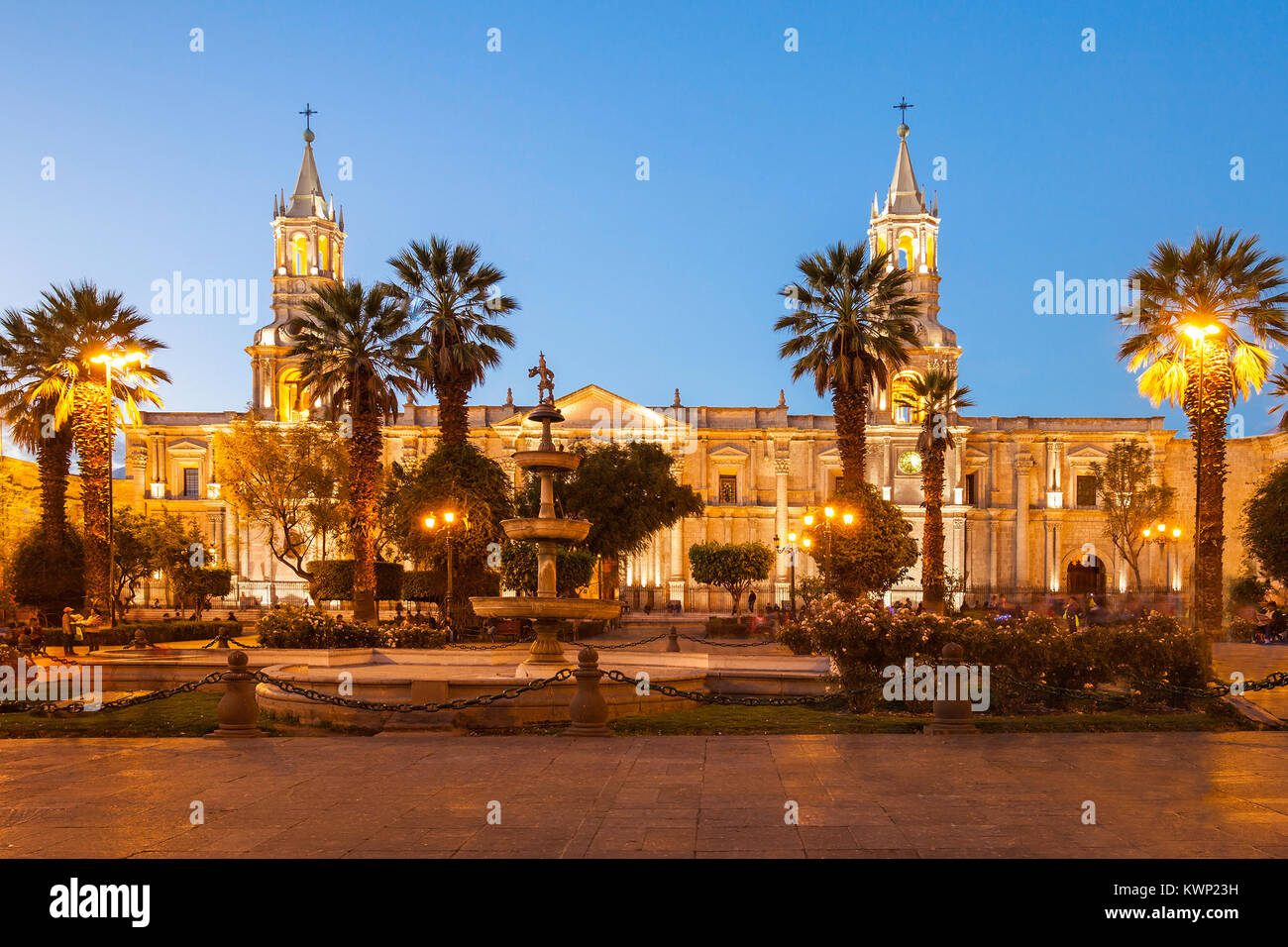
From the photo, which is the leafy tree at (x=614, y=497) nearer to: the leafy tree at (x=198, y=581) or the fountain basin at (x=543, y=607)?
the leafy tree at (x=198, y=581)

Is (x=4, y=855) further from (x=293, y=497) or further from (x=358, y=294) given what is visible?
(x=293, y=497)

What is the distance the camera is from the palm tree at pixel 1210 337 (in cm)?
2127

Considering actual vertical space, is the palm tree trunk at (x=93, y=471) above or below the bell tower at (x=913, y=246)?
below

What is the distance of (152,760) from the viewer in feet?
29.0

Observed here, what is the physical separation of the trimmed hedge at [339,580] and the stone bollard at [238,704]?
24.9 metres

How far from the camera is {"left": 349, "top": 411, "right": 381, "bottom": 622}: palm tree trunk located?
25.8m

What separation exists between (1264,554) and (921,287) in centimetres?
2804

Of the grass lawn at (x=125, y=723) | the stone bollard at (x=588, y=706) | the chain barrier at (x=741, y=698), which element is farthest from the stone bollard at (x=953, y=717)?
the grass lawn at (x=125, y=723)

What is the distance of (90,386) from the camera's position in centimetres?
2631

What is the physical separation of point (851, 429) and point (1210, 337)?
339 inches

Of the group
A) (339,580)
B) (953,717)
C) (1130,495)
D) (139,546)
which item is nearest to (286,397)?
(139,546)

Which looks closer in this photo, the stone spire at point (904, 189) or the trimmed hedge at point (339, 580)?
the trimmed hedge at point (339, 580)

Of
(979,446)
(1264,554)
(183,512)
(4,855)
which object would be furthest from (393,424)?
(4,855)
